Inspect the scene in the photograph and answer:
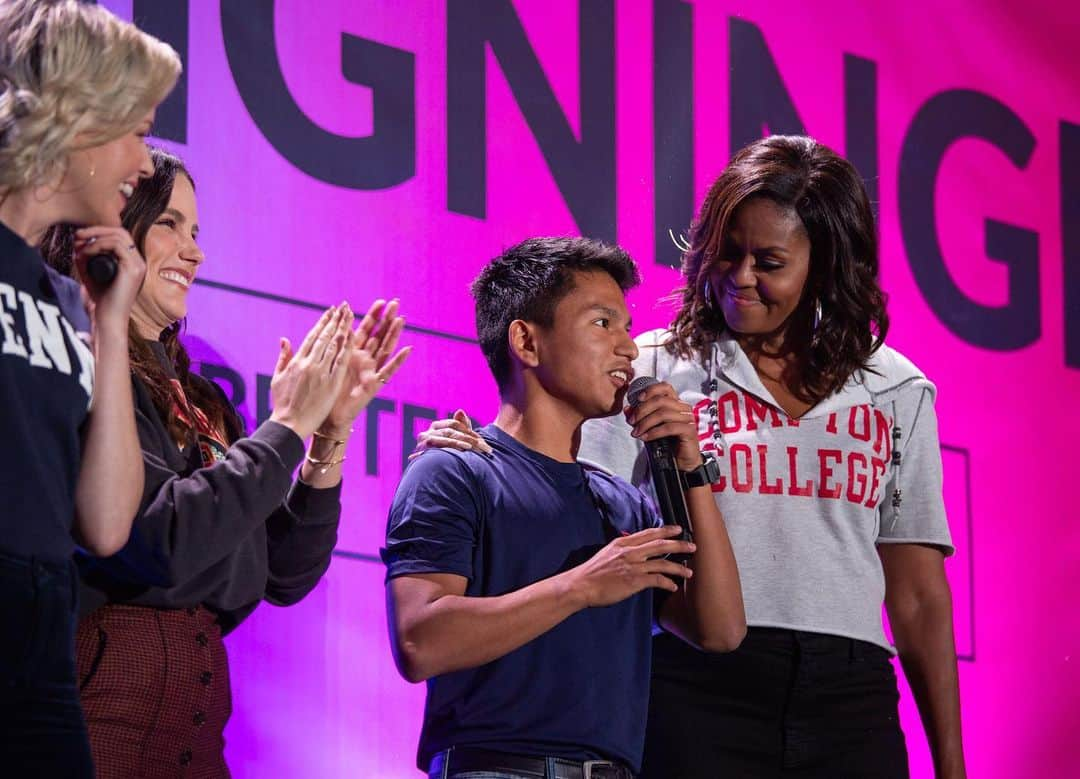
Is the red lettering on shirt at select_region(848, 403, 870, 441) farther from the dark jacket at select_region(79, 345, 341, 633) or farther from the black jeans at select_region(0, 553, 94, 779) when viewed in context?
the black jeans at select_region(0, 553, 94, 779)

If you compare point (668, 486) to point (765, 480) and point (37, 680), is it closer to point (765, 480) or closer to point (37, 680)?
point (765, 480)

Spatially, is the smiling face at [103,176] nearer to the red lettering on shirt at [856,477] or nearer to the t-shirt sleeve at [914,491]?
the red lettering on shirt at [856,477]

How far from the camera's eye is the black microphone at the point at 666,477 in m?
2.30

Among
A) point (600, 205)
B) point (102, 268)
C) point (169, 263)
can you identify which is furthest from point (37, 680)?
point (600, 205)

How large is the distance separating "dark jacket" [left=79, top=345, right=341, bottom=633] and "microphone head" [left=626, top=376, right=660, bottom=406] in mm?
586

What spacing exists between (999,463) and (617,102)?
55.9 inches

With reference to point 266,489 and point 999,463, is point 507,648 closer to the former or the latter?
point 266,489

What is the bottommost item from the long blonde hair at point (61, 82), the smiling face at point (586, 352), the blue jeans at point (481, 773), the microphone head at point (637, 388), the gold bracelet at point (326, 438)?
the blue jeans at point (481, 773)

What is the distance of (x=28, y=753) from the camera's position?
149cm

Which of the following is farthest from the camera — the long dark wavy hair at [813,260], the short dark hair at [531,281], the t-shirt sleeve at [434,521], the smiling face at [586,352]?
the long dark wavy hair at [813,260]

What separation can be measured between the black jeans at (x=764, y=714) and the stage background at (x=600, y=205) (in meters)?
0.81

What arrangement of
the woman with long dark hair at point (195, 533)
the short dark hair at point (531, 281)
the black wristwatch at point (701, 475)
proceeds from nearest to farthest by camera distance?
1. the woman with long dark hair at point (195, 533)
2. the black wristwatch at point (701, 475)
3. the short dark hair at point (531, 281)

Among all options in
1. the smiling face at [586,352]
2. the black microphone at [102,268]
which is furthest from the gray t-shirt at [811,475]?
the black microphone at [102,268]

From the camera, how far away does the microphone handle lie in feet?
7.56
